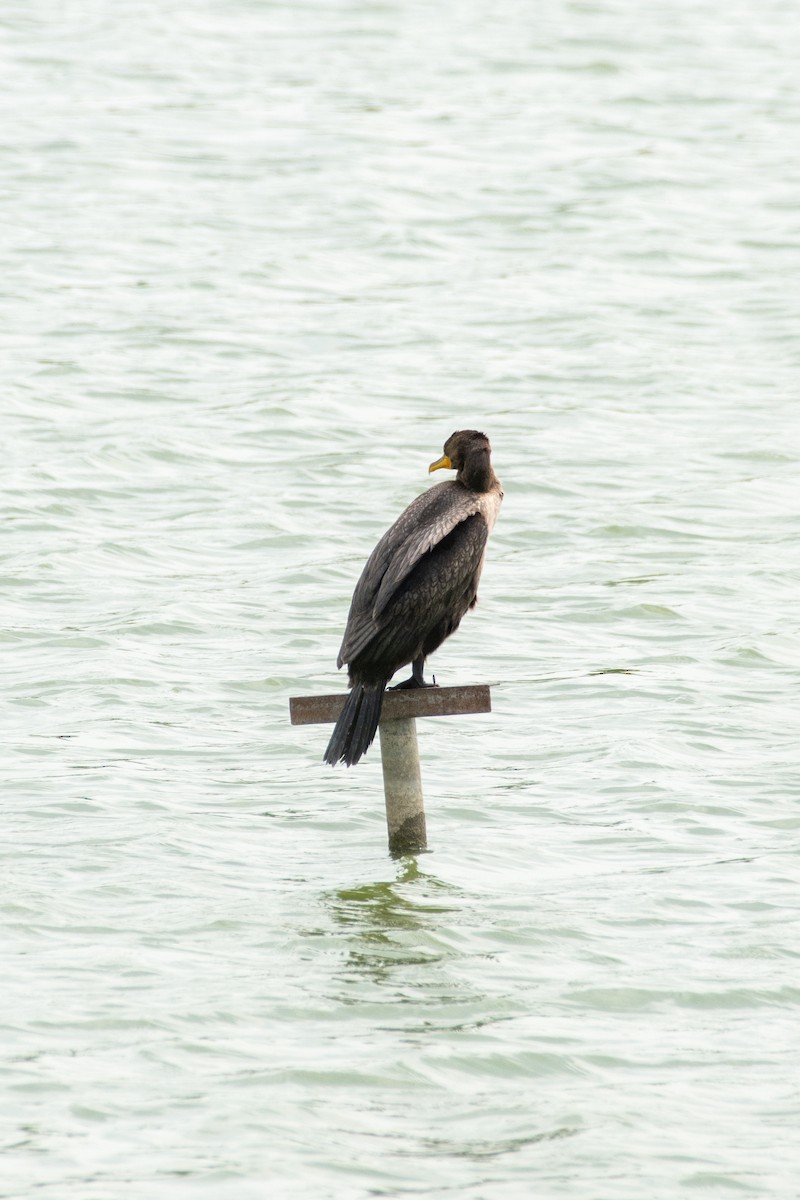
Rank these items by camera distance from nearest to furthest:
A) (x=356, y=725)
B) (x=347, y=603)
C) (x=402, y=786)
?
(x=356, y=725), (x=402, y=786), (x=347, y=603)

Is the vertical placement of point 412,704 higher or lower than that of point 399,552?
lower

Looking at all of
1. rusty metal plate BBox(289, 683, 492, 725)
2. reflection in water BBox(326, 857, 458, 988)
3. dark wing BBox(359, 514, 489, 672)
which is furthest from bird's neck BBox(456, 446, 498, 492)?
reflection in water BBox(326, 857, 458, 988)

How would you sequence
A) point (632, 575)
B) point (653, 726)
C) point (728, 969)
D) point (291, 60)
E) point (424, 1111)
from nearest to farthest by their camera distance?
point (424, 1111) < point (728, 969) < point (653, 726) < point (632, 575) < point (291, 60)

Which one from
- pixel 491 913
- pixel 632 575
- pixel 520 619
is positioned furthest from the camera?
pixel 632 575

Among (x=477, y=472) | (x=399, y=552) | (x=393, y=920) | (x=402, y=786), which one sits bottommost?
(x=393, y=920)

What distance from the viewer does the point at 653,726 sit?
9453 millimetres

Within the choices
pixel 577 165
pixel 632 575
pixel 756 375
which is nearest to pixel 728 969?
pixel 632 575

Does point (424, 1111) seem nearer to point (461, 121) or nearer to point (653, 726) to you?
point (653, 726)

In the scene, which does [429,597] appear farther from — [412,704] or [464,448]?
[464,448]

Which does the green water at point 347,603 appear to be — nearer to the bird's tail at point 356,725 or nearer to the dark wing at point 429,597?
the bird's tail at point 356,725

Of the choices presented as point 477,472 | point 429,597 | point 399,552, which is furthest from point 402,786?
point 477,472

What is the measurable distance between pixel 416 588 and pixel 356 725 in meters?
0.53

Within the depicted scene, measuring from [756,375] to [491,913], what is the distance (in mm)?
10482

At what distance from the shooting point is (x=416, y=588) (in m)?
6.69
